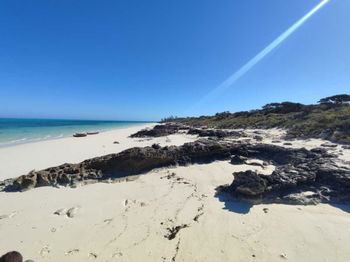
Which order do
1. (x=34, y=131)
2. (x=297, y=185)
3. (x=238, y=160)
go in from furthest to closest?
(x=34, y=131)
(x=238, y=160)
(x=297, y=185)

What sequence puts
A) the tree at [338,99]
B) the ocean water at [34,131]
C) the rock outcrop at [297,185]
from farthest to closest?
the tree at [338,99] → the ocean water at [34,131] → the rock outcrop at [297,185]

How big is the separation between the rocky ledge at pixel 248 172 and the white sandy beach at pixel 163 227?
1.27 feet

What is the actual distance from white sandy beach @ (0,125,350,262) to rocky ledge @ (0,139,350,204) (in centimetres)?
39

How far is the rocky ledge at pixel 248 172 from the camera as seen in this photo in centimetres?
386

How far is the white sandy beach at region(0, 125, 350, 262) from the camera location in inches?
98.0

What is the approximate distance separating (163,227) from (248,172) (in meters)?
2.45

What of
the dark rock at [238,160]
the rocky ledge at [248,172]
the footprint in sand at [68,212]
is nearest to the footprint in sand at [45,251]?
the footprint in sand at [68,212]

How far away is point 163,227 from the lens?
3084 mm

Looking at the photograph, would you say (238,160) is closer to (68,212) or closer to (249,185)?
(249,185)

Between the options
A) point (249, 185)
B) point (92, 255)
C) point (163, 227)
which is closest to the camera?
point (92, 255)

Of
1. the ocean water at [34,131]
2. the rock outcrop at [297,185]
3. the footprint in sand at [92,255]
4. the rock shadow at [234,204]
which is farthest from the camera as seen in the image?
the ocean water at [34,131]

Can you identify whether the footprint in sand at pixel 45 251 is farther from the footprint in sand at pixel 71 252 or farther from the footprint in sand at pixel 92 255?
the footprint in sand at pixel 92 255

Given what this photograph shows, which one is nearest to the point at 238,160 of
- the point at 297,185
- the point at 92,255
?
the point at 297,185

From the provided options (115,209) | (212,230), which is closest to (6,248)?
(115,209)
